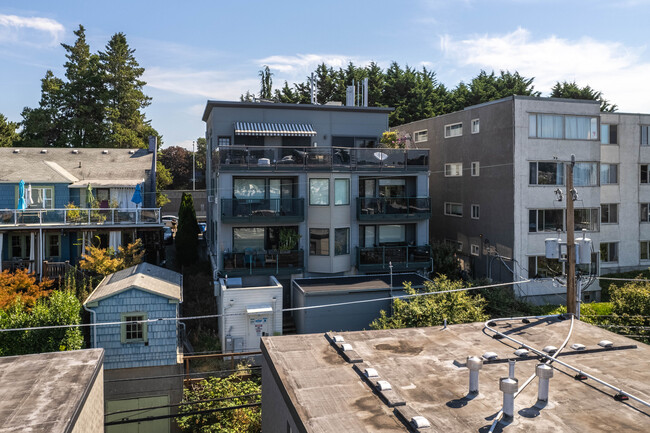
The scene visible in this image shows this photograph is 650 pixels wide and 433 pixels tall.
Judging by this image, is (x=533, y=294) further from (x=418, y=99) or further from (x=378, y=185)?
(x=418, y=99)

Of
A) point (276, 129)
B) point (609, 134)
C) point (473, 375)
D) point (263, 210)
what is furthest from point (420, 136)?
point (473, 375)

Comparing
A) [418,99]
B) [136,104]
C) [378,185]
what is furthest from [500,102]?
[136,104]

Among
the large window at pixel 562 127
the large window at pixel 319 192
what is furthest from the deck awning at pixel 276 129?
the large window at pixel 562 127

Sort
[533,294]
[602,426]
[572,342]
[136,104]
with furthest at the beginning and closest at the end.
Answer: [136,104]
[533,294]
[572,342]
[602,426]

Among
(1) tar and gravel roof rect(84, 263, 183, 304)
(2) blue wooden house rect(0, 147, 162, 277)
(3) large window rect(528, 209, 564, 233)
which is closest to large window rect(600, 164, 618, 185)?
(3) large window rect(528, 209, 564, 233)

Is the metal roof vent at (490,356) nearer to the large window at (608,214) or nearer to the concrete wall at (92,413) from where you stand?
the concrete wall at (92,413)

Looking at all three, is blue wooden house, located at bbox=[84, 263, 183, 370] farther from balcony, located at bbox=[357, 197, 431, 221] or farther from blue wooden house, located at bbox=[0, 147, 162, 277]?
balcony, located at bbox=[357, 197, 431, 221]

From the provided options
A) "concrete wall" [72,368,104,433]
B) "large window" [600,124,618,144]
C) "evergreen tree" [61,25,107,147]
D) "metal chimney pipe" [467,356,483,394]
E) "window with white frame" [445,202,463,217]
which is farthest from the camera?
"evergreen tree" [61,25,107,147]
